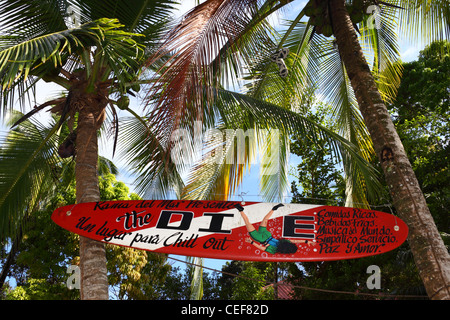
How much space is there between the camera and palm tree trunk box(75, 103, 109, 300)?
4.89 meters

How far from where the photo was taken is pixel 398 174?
15.1 ft

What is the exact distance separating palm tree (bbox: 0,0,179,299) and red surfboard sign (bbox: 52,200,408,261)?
38 cm

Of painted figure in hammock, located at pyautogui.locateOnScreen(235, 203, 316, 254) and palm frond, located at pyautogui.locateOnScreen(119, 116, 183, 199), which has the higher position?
palm frond, located at pyautogui.locateOnScreen(119, 116, 183, 199)

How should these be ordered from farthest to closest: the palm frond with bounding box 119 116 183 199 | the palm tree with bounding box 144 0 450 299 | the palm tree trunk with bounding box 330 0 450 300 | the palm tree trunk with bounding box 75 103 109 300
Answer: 1. the palm frond with bounding box 119 116 183 199
2. the palm tree trunk with bounding box 75 103 109 300
3. the palm tree with bounding box 144 0 450 299
4. the palm tree trunk with bounding box 330 0 450 300

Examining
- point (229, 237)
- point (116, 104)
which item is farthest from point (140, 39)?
point (229, 237)

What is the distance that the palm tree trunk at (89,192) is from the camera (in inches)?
192

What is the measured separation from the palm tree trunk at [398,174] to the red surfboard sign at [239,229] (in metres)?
0.21

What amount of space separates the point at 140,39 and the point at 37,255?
9.85 meters

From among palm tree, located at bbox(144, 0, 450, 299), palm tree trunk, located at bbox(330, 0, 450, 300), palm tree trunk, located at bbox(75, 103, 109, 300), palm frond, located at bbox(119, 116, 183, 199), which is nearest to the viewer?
palm tree trunk, located at bbox(330, 0, 450, 300)

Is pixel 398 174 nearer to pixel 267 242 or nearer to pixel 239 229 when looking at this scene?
pixel 267 242

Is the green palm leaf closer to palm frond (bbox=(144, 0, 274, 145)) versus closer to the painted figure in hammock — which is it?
palm frond (bbox=(144, 0, 274, 145))

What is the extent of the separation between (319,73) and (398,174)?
190 inches

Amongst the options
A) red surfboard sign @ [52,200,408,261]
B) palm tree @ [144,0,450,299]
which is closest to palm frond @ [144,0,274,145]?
palm tree @ [144,0,450,299]

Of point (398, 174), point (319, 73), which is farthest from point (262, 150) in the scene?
point (398, 174)
